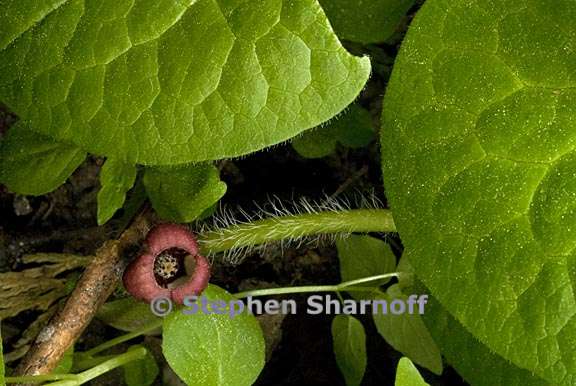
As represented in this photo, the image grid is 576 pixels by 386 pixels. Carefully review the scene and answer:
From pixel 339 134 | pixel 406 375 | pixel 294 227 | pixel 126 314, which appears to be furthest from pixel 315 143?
pixel 406 375

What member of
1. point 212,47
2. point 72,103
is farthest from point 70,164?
point 212,47

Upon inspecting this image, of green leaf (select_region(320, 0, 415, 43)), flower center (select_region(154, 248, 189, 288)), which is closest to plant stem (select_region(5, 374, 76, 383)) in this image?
flower center (select_region(154, 248, 189, 288))

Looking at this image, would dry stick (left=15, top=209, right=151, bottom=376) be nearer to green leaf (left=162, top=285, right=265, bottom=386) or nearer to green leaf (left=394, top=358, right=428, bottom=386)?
green leaf (left=162, top=285, right=265, bottom=386)

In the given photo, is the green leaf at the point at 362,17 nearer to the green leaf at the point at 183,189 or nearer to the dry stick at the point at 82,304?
the green leaf at the point at 183,189

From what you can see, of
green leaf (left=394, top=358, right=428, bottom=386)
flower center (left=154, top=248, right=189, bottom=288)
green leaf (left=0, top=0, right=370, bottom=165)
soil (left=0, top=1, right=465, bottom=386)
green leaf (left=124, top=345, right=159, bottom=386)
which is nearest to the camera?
green leaf (left=0, top=0, right=370, bottom=165)

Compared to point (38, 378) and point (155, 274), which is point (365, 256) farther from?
point (38, 378)

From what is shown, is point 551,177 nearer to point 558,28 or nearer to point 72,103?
point 558,28
